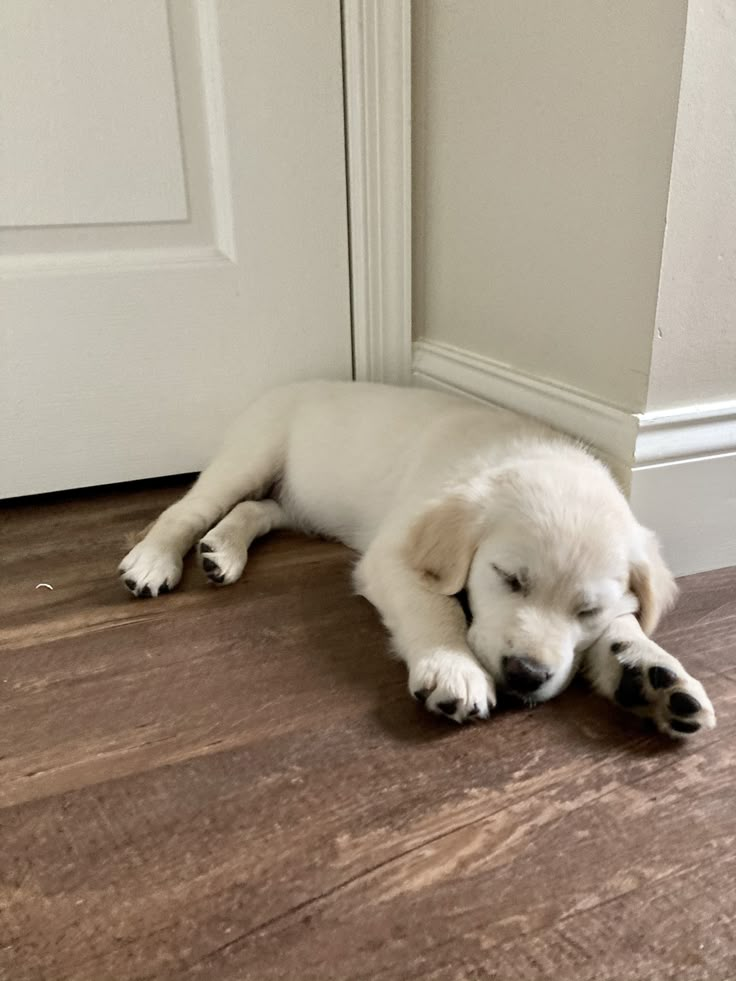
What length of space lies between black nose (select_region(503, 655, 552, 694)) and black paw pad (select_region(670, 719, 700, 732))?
156 millimetres

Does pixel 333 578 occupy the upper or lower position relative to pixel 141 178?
lower

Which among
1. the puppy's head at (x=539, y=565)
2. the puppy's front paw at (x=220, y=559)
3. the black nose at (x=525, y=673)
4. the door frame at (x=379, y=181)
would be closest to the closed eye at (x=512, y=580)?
the puppy's head at (x=539, y=565)

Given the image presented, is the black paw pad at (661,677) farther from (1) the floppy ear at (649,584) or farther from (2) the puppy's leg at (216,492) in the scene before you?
(2) the puppy's leg at (216,492)

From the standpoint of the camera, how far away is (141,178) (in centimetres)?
162

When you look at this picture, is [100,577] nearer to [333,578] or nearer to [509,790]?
[333,578]

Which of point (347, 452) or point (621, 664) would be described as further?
point (347, 452)

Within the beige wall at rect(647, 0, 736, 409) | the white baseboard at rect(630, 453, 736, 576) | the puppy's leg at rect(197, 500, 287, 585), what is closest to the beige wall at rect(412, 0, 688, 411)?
the beige wall at rect(647, 0, 736, 409)

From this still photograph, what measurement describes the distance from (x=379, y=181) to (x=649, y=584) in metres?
1.12

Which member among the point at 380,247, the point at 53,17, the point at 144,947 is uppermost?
the point at 53,17

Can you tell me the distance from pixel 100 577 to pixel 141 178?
0.82 meters

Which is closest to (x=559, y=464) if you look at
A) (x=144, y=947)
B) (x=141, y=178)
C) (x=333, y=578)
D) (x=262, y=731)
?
(x=333, y=578)

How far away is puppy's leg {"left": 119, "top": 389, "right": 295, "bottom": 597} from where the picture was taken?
134cm

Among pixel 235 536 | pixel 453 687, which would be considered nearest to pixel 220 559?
pixel 235 536

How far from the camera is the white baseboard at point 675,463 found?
1247 mm
